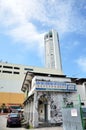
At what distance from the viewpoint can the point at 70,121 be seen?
1168cm

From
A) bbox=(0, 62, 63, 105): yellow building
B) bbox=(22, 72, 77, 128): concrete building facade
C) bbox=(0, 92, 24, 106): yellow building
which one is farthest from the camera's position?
bbox=(0, 62, 63, 105): yellow building

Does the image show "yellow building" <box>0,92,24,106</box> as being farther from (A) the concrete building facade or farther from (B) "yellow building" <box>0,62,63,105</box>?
(A) the concrete building facade

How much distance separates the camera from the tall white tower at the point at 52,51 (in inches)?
3273

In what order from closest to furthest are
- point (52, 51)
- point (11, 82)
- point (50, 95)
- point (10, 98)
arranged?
point (50, 95) → point (10, 98) → point (11, 82) → point (52, 51)

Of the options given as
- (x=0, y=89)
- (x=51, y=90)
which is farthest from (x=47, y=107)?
(x=0, y=89)

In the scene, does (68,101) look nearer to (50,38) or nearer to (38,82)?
(38,82)

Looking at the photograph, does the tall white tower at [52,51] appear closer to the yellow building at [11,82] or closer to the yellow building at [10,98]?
the yellow building at [11,82]

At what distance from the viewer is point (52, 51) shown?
86.7 m

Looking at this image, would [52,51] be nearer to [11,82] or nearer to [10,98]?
[11,82]

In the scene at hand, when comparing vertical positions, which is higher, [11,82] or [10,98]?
[11,82]

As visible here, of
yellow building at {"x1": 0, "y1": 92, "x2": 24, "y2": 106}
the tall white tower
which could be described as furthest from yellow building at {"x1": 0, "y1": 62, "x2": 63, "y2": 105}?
the tall white tower

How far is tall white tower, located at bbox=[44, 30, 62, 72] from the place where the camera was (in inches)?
3273

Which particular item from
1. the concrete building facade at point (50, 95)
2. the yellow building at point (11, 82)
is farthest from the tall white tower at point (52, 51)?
the concrete building facade at point (50, 95)

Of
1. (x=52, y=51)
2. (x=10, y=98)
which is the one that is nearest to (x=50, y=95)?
(x=10, y=98)
